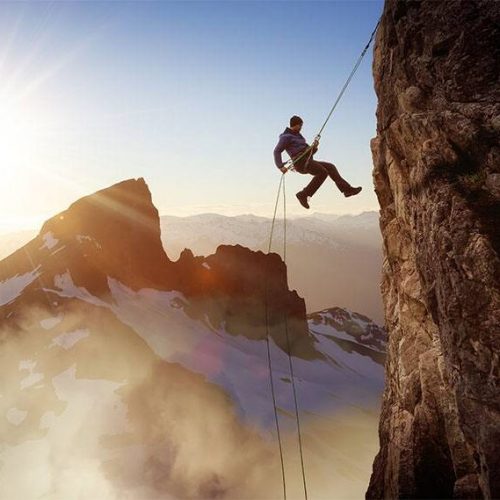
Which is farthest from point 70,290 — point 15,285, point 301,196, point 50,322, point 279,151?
point 279,151

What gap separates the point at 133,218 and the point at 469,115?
10763 cm

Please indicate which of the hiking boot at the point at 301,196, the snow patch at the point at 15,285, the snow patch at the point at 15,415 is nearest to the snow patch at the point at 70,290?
the snow patch at the point at 15,285

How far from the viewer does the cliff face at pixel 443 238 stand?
8.49 m

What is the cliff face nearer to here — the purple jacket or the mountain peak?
the purple jacket

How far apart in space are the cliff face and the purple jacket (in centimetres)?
281

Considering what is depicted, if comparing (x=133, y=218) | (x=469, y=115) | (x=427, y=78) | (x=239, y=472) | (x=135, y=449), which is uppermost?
(x=133, y=218)

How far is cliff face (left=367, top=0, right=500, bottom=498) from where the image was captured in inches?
334

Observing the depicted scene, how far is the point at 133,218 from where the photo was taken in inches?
4341

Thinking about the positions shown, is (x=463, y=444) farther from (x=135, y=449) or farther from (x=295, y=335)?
(x=295, y=335)

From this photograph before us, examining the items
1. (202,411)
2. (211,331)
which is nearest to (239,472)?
(202,411)

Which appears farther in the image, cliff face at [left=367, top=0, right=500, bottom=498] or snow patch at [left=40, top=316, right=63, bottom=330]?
snow patch at [left=40, top=316, right=63, bottom=330]

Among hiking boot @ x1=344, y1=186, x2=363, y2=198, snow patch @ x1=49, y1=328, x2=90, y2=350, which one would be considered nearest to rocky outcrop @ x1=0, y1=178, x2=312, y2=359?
snow patch @ x1=49, y1=328, x2=90, y2=350

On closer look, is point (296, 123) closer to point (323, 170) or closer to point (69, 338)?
point (323, 170)

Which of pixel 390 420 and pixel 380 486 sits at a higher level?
pixel 390 420
